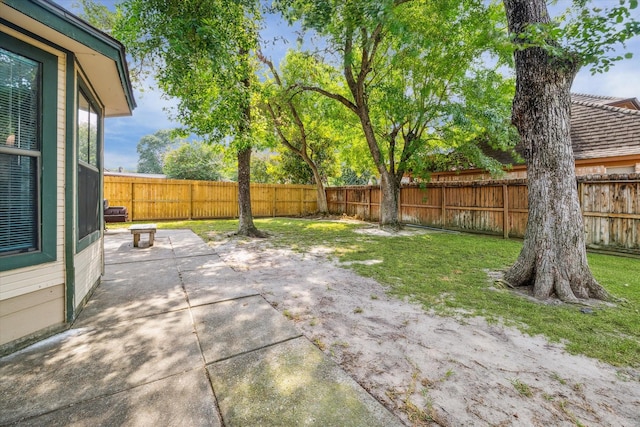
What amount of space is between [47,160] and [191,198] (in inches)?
426

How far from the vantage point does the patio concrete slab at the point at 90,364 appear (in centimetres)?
155

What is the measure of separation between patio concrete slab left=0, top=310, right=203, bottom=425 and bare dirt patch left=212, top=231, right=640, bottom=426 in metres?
1.03

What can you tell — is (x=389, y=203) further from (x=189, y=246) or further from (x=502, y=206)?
(x=189, y=246)

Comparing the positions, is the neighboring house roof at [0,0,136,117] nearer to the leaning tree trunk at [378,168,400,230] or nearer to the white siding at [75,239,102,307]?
the white siding at [75,239,102,307]

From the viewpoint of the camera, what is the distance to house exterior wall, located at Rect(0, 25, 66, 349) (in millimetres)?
1989

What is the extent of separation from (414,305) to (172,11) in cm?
588

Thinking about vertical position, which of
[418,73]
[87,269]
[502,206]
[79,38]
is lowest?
[87,269]

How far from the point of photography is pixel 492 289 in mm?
3545

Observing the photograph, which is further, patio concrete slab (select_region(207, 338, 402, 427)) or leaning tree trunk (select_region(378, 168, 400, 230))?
leaning tree trunk (select_region(378, 168, 400, 230))

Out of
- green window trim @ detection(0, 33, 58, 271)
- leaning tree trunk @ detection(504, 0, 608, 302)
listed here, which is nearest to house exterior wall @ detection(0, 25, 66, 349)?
green window trim @ detection(0, 33, 58, 271)

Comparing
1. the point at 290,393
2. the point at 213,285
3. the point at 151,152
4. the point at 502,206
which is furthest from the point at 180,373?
the point at 151,152

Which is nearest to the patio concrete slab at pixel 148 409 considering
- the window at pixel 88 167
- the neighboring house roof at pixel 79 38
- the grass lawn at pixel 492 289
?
the window at pixel 88 167

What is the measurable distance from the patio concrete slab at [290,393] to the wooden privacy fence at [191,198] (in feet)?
38.3

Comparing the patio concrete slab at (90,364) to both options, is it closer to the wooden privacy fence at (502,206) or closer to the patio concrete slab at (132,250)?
the patio concrete slab at (132,250)
